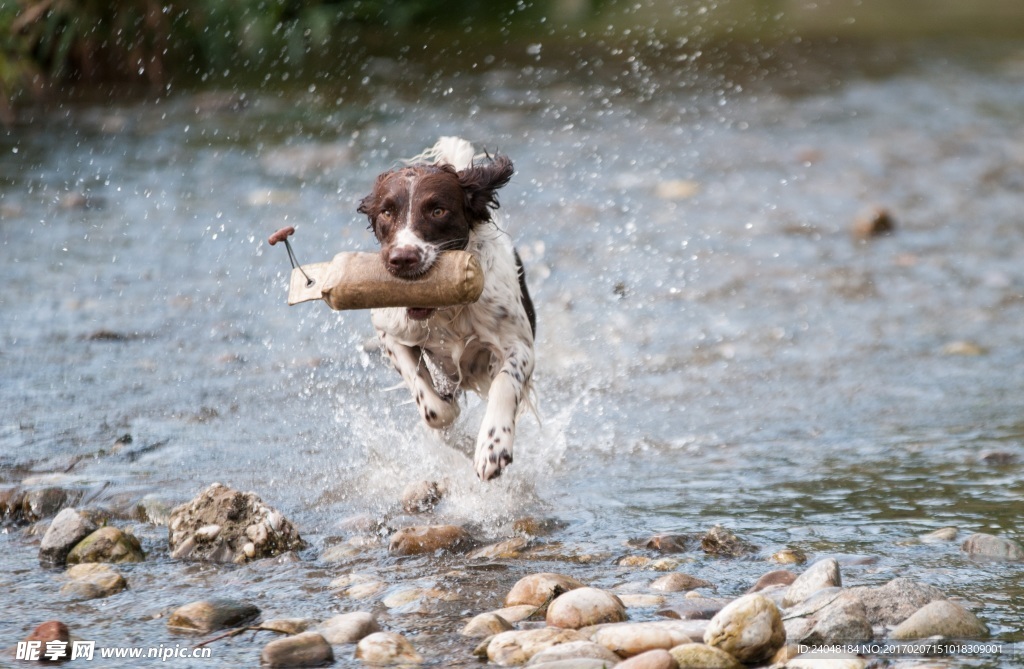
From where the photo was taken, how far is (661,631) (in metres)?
3.08

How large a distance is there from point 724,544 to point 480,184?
1533 mm

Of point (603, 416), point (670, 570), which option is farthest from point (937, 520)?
point (603, 416)

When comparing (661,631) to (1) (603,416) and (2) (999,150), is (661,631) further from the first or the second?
(2) (999,150)

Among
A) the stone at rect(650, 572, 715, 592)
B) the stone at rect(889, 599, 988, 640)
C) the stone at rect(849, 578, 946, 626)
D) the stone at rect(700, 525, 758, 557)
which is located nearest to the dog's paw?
the stone at rect(700, 525, 758, 557)

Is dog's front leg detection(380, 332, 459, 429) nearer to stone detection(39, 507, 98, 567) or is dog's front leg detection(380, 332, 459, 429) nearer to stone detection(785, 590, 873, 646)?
stone detection(39, 507, 98, 567)

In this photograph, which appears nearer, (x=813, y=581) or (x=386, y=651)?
(x=386, y=651)

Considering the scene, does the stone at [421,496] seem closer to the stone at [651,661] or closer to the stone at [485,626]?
the stone at [485,626]

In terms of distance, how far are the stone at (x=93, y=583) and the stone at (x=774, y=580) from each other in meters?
1.77

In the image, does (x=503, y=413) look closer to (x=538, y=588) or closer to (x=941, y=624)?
(x=538, y=588)

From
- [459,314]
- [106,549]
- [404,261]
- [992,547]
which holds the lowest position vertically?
[992,547]

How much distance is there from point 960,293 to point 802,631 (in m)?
4.25

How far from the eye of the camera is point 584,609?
3266mm

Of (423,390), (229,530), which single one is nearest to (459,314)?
(423,390)

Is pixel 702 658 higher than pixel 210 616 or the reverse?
the reverse
